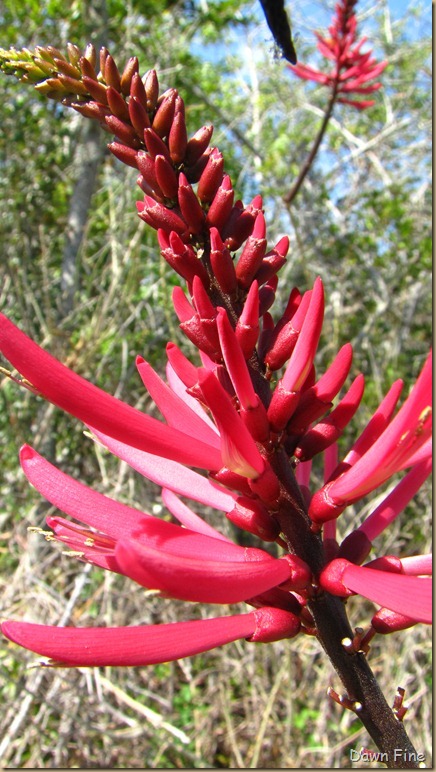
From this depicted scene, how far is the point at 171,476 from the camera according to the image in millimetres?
780

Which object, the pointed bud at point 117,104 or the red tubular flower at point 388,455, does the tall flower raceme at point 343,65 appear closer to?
the pointed bud at point 117,104

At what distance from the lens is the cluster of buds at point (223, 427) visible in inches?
22.6

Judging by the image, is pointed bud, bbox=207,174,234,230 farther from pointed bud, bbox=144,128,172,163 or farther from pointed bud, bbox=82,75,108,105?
pointed bud, bbox=82,75,108,105

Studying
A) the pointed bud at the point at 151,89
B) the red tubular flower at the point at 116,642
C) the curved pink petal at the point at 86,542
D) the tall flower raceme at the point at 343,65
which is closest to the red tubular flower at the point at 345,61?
the tall flower raceme at the point at 343,65

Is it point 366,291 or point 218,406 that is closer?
point 218,406

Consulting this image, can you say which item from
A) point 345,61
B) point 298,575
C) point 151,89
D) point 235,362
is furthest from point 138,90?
point 345,61

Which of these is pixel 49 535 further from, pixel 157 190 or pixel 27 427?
pixel 27 427

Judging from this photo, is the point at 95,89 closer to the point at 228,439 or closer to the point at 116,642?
the point at 228,439

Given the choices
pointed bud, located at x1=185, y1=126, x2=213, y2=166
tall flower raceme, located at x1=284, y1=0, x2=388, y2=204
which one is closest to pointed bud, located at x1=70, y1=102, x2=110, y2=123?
pointed bud, located at x1=185, y1=126, x2=213, y2=166

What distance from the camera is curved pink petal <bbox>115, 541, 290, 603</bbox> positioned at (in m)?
0.48

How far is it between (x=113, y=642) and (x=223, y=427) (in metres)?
0.23

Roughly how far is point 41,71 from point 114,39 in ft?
13.7

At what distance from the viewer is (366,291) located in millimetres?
4441

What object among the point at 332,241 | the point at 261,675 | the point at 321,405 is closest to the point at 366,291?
the point at 332,241
